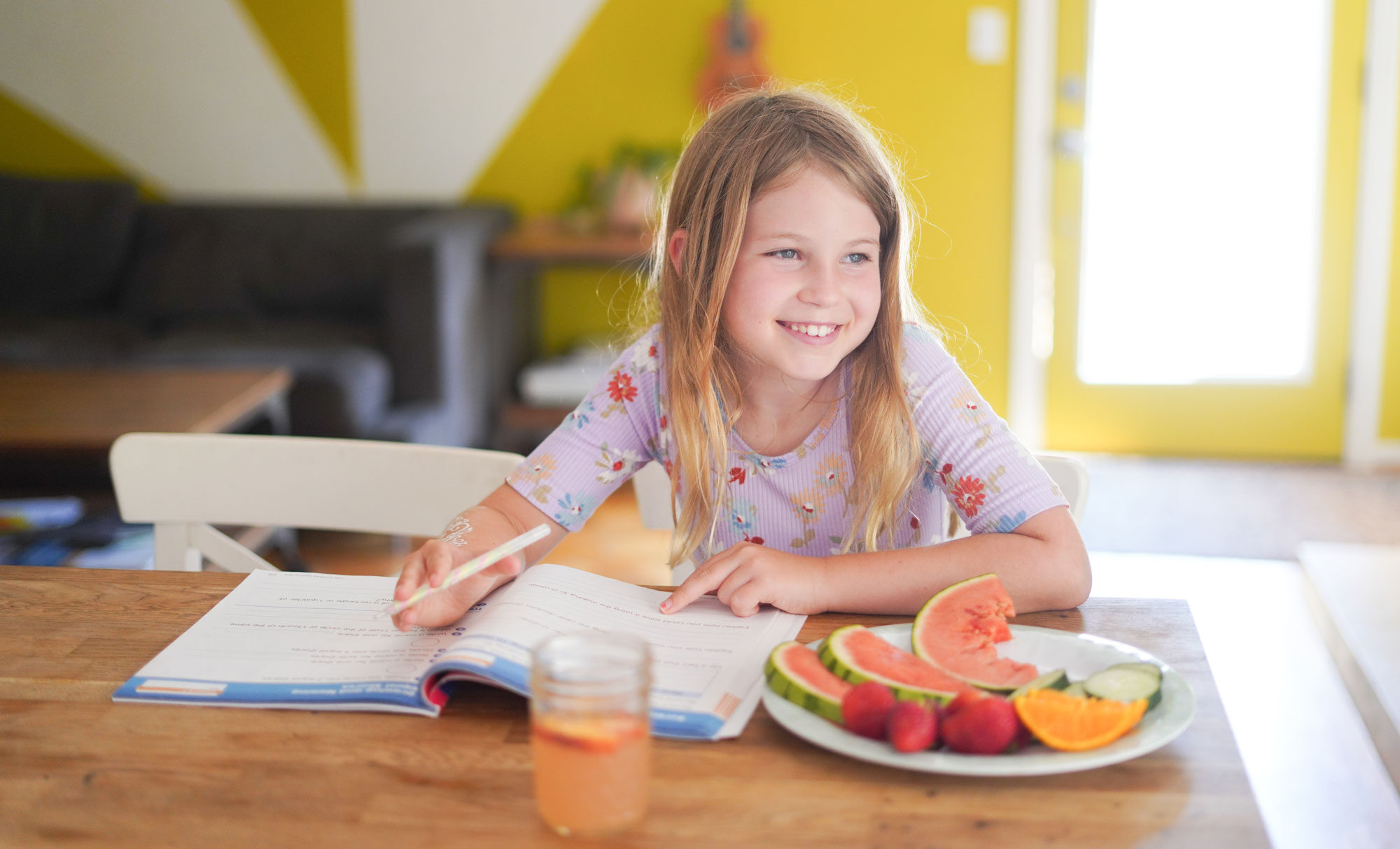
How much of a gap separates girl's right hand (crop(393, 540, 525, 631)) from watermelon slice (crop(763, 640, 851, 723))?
0.80 ft

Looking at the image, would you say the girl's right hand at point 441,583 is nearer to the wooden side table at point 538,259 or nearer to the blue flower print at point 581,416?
the blue flower print at point 581,416

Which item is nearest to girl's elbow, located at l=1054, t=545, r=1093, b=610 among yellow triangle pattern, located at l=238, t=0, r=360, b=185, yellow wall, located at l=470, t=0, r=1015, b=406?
yellow wall, located at l=470, t=0, r=1015, b=406

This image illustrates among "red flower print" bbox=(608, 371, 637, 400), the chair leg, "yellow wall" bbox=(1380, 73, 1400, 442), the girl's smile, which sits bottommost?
the chair leg

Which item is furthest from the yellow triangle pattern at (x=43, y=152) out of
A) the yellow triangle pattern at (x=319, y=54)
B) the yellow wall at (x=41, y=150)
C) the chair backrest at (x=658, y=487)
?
the chair backrest at (x=658, y=487)

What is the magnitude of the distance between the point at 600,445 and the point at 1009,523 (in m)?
0.42

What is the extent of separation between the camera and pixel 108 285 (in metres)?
3.79

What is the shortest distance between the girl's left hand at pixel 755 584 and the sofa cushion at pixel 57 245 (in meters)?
3.46

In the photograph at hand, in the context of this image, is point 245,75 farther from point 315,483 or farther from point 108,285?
point 315,483

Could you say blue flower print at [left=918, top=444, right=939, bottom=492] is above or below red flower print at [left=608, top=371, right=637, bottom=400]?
below

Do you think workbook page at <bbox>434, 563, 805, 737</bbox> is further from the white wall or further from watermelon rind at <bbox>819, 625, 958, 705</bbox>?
the white wall

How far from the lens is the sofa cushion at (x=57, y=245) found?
3.72 metres

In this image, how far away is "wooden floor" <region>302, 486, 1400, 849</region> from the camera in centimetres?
174

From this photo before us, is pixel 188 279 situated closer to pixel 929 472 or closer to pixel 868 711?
pixel 929 472

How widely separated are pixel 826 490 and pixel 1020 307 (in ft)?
9.19
